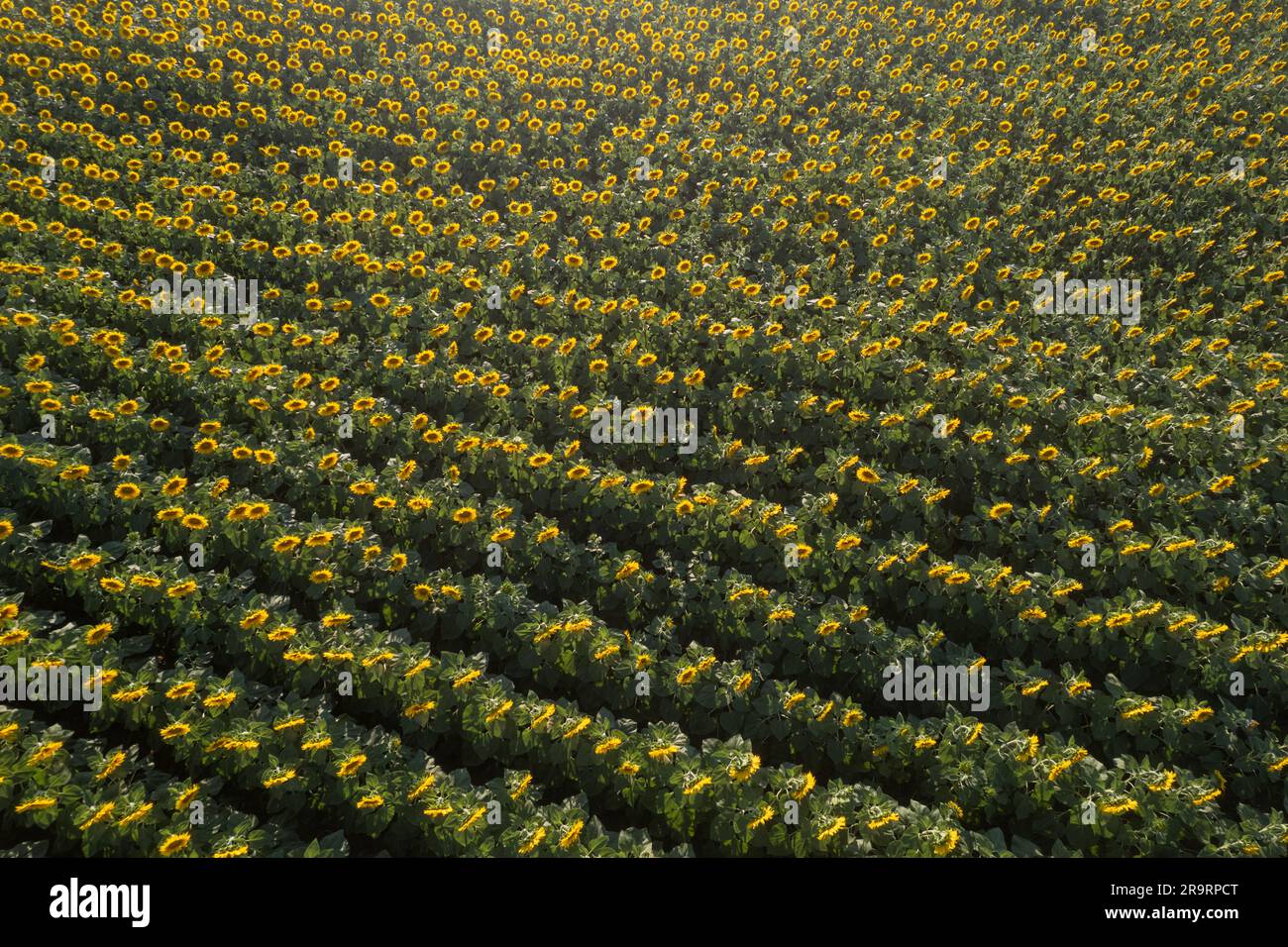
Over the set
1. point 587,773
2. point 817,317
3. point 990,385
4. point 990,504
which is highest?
point 817,317

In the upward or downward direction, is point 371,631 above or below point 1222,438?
below

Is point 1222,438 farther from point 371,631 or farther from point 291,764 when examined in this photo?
point 291,764

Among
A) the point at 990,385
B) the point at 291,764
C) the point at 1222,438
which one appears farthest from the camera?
the point at 990,385

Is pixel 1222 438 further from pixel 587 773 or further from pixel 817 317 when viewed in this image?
pixel 587 773

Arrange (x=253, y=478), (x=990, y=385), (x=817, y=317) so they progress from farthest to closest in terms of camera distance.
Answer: (x=817, y=317)
(x=990, y=385)
(x=253, y=478)

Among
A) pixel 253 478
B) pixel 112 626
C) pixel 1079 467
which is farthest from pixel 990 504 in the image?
pixel 112 626

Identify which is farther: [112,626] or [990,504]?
[990,504]

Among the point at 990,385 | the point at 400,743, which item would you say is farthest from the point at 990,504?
the point at 400,743
